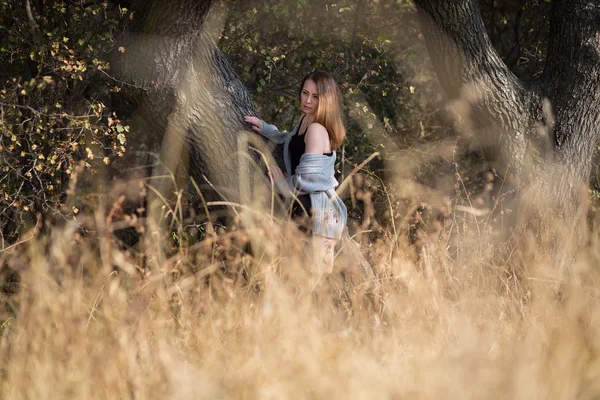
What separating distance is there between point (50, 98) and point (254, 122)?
2.35 metres

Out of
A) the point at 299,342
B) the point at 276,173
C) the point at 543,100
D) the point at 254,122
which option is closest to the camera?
the point at 299,342

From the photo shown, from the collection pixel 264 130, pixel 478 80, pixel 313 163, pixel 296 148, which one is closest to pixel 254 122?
pixel 264 130

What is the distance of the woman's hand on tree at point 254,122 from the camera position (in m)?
5.09

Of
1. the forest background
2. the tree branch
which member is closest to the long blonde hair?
the forest background

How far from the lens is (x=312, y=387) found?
268 cm

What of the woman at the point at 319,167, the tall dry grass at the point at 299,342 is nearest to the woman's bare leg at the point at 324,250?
the woman at the point at 319,167

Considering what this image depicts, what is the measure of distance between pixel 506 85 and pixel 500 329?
3.00 metres

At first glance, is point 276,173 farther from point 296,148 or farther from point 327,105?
point 327,105

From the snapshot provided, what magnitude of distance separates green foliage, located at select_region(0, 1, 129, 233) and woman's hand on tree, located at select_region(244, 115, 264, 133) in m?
0.92

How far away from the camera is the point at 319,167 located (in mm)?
4730

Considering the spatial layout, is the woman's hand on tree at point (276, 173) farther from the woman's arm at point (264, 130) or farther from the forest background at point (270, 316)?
the forest background at point (270, 316)

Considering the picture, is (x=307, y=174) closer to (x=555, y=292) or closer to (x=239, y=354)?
(x=555, y=292)

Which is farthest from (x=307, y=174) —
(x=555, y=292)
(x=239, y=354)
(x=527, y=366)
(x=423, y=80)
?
(x=423, y=80)

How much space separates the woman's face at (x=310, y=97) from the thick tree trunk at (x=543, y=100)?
54.4 inches
